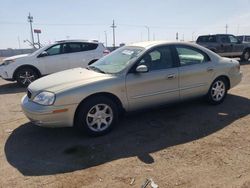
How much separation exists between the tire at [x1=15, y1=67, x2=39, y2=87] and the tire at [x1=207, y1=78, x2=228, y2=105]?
6438 mm

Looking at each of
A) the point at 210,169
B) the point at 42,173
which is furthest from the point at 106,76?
the point at 210,169

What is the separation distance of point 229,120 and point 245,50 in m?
13.2

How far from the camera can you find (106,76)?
480 centimetres

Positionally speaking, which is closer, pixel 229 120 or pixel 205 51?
pixel 229 120

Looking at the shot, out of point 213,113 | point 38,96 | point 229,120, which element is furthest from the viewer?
point 213,113

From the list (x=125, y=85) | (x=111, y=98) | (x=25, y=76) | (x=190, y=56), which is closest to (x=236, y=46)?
(x=190, y=56)

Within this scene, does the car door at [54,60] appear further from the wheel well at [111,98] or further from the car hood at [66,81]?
the wheel well at [111,98]

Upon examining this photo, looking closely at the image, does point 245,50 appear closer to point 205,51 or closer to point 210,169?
point 205,51

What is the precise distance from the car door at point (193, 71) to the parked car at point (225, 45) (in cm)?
1083

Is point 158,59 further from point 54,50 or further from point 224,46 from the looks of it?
point 224,46

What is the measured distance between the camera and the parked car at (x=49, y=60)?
9.59 metres

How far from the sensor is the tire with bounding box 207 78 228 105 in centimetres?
607

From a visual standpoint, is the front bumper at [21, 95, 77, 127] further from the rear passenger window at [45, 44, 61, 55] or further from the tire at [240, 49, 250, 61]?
the tire at [240, 49, 250, 61]

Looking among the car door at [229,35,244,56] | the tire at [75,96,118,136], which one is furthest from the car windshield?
the car door at [229,35,244,56]
